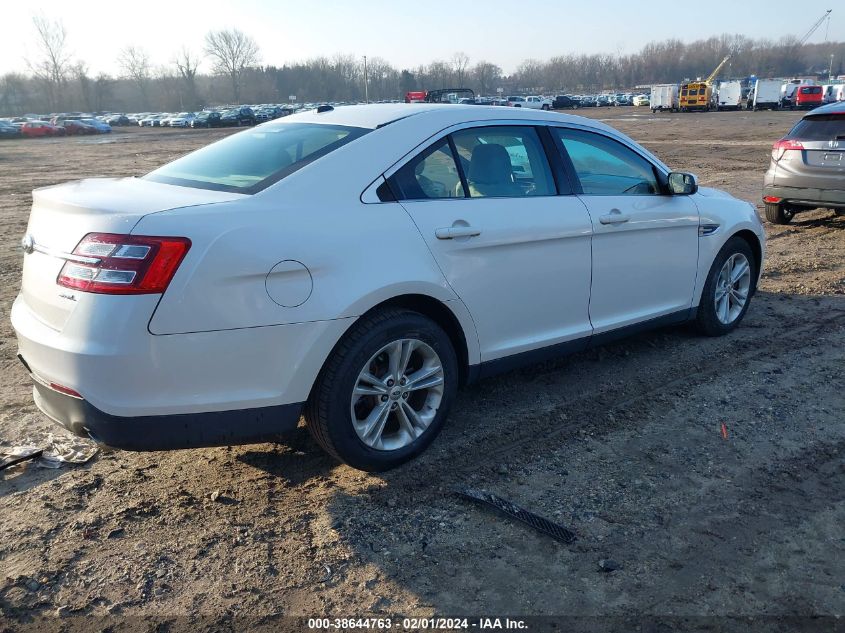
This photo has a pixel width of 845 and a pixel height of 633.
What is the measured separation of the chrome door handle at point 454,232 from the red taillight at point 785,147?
7.29 m

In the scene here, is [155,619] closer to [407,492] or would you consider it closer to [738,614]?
[407,492]

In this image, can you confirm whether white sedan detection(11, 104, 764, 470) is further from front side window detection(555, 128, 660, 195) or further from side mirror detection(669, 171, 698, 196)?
side mirror detection(669, 171, 698, 196)

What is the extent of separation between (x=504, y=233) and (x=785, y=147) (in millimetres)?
7198

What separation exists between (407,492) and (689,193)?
116 inches

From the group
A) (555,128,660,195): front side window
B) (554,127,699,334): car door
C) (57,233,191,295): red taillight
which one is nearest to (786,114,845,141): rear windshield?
(554,127,699,334): car door

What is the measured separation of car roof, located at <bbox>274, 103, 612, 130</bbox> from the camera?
3.83 m

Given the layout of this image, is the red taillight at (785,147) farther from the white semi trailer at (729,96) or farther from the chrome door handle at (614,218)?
the white semi trailer at (729,96)

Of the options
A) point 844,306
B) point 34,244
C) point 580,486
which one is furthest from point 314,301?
point 844,306

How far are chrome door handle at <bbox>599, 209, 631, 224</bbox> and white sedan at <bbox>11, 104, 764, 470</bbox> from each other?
13mm

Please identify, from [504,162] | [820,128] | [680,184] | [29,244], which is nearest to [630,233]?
[680,184]

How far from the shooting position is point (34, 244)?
3215 mm

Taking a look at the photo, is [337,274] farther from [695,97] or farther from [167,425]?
[695,97]

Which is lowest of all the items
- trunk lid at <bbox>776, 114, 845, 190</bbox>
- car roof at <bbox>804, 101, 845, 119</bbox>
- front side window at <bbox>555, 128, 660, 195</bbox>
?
trunk lid at <bbox>776, 114, 845, 190</bbox>

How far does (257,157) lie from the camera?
3699 millimetres
